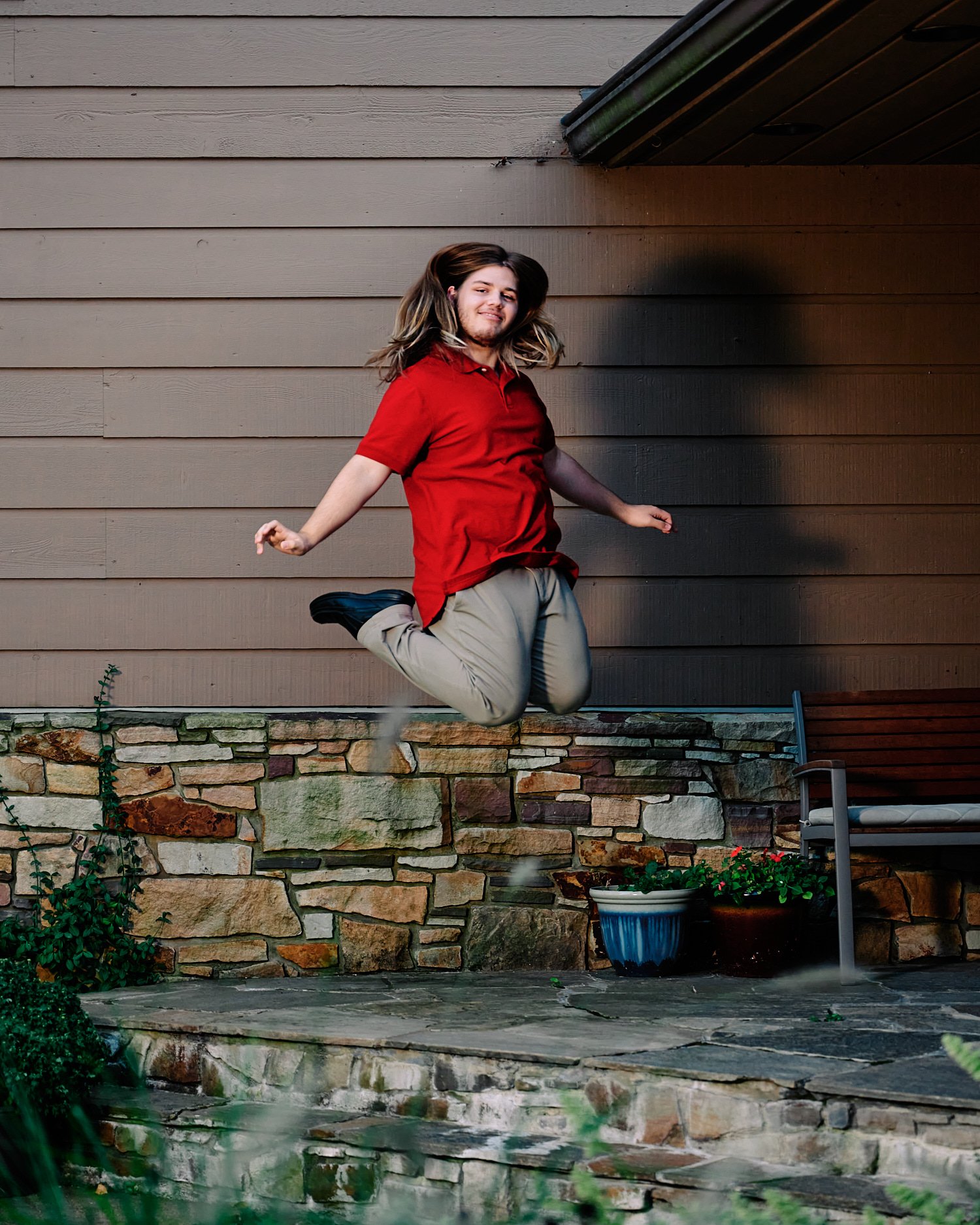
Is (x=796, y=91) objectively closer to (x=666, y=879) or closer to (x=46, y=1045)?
(x=666, y=879)

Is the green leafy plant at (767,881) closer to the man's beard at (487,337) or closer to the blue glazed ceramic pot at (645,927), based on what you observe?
the blue glazed ceramic pot at (645,927)

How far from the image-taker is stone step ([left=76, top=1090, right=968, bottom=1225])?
7.68 ft

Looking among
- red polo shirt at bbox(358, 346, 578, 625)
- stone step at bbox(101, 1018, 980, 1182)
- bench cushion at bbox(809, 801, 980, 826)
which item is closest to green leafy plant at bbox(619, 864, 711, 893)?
bench cushion at bbox(809, 801, 980, 826)

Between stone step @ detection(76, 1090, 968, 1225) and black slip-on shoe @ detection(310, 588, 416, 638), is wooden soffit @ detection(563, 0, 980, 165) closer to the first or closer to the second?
black slip-on shoe @ detection(310, 588, 416, 638)

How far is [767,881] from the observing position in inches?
165

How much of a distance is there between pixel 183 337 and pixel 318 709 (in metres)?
1.36

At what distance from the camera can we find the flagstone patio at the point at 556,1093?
2.40 meters

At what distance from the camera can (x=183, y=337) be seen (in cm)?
460

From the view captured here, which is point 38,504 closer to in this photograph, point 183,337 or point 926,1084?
point 183,337

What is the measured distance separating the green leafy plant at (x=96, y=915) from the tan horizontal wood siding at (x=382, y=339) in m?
0.39

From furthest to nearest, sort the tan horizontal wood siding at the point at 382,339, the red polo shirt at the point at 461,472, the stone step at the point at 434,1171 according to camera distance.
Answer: the tan horizontal wood siding at the point at 382,339, the red polo shirt at the point at 461,472, the stone step at the point at 434,1171

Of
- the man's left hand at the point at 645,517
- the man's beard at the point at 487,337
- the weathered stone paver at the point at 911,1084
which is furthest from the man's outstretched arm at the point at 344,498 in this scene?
the weathered stone paver at the point at 911,1084

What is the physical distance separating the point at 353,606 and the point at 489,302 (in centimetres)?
85

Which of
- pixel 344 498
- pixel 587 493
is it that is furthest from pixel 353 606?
pixel 587 493
